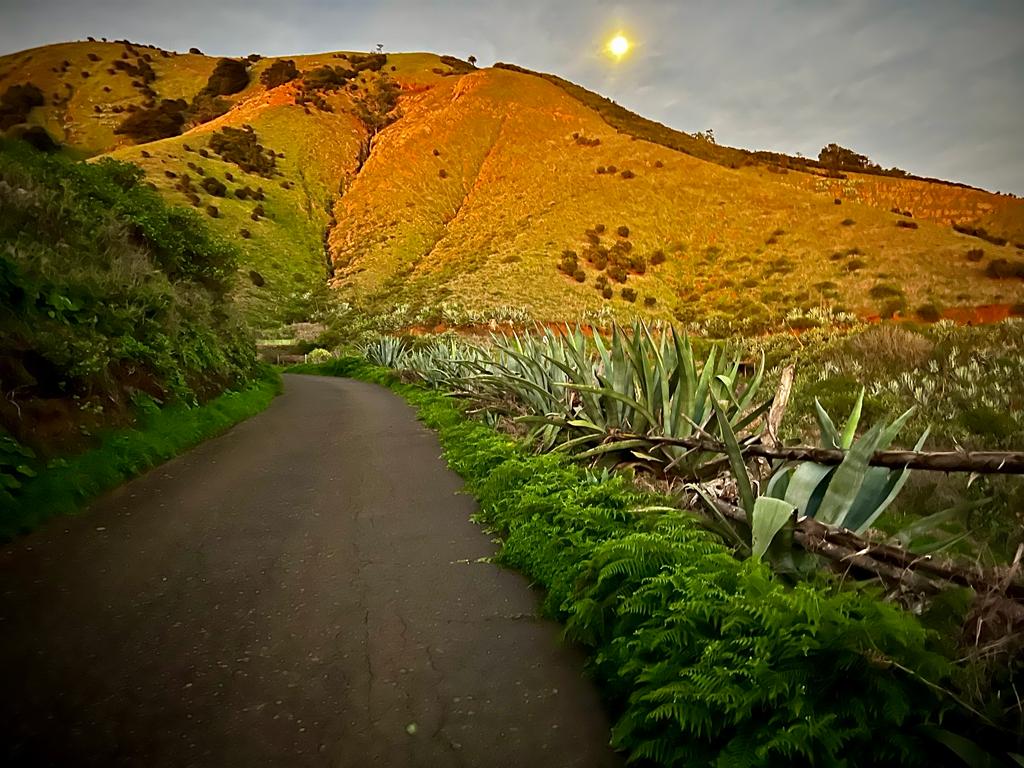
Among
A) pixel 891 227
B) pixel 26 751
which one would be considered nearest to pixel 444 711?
pixel 26 751

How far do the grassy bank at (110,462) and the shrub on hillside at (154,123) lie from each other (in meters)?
73.8

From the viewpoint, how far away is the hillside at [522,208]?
36031mm

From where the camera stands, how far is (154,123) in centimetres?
6662

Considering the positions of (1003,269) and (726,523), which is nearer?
(726,523)

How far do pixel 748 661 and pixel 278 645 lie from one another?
231 cm

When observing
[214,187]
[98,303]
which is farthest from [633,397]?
[214,187]

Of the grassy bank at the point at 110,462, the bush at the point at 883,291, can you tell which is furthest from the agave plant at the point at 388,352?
the bush at the point at 883,291

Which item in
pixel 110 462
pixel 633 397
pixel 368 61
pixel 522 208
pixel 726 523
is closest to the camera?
pixel 726 523

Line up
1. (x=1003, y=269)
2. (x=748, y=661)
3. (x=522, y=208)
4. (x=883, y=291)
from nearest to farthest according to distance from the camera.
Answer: (x=748, y=661) < (x=1003, y=269) < (x=883, y=291) < (x=522, y=208)

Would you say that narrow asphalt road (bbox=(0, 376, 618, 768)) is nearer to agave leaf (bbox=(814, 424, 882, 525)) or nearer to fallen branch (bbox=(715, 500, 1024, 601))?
fallen branch (bbox=(715, 500, 1024, 601))

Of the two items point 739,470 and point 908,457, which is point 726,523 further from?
point 908,457

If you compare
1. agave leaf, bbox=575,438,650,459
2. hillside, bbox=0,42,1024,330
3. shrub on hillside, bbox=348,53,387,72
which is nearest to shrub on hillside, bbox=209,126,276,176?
hillside, bbox=0,42,1024,330

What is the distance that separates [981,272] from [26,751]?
40.4m

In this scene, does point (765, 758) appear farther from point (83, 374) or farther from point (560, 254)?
point (560, 254)
